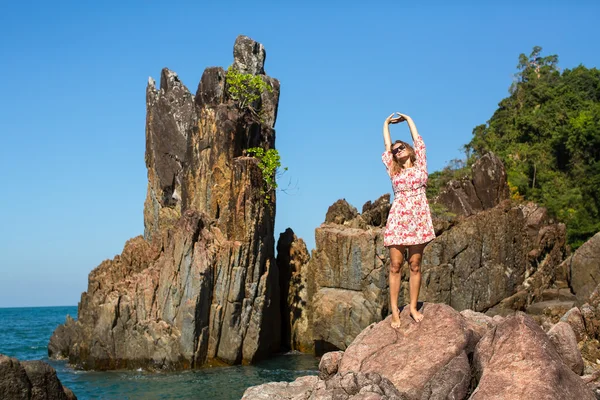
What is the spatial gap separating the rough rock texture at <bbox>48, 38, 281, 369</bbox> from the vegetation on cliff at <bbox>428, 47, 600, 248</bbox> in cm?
2126

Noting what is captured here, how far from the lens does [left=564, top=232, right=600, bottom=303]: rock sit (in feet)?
99.6

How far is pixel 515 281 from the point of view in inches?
1254

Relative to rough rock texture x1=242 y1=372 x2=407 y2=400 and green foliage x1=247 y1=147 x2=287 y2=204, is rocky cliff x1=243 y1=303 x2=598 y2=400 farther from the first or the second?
green foliage x1=247 y1=147 x2=287 y2=204

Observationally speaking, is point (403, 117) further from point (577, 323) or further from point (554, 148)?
point (554, 148)

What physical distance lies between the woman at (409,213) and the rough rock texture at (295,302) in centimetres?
2407

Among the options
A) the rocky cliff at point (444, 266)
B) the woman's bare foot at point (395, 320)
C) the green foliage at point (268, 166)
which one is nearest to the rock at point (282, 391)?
the woman's bare foot at point (395, 320)

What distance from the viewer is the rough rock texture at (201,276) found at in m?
29.0

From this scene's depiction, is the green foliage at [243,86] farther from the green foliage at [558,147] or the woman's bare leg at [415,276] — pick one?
the woman's bare leg at [415,276]

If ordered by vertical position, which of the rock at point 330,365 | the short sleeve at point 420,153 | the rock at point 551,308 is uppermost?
the short sleeve at point 420,153

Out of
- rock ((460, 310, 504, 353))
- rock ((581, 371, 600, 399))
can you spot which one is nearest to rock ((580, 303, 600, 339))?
rock ((581, 371, 600, 399))

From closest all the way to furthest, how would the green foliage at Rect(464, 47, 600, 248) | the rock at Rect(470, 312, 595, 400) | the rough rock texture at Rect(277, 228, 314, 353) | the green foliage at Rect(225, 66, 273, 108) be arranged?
the rock at Rect(470, 312, 595, 400), the green foliage at Rect(225, 66, 273, 108), the rough rock texture at Rect(277, 228, 314, 353), the green foliage at Rect(464, 47, 600, 248)

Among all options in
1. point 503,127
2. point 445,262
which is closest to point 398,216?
point 445,262

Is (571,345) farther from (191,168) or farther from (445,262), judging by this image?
(191,168)

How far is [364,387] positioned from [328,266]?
75.5 ft
